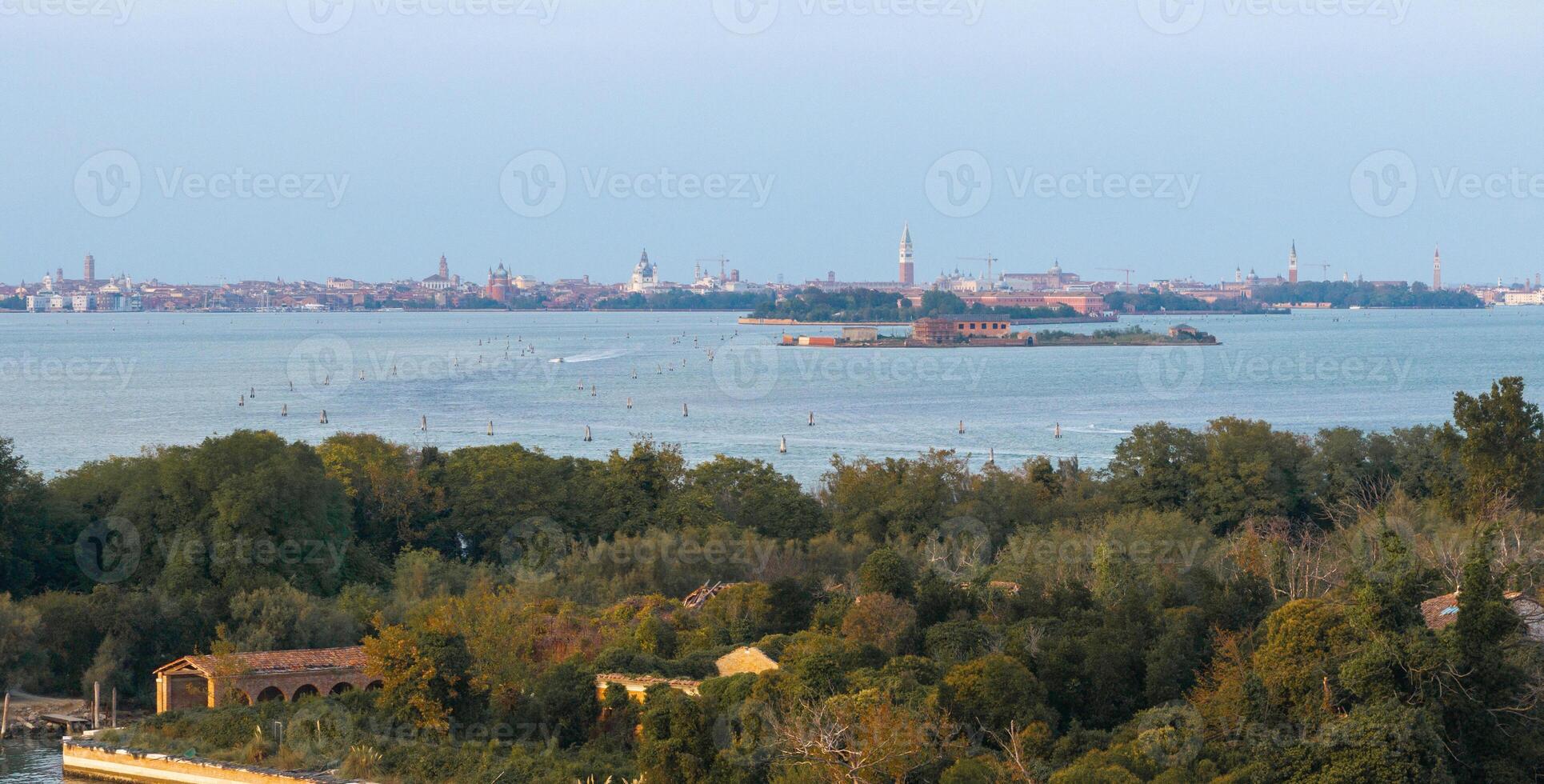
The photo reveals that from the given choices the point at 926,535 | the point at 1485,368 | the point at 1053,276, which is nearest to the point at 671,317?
the point at 1053,276

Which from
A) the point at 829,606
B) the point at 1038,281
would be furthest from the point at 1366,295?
the point at 829,606

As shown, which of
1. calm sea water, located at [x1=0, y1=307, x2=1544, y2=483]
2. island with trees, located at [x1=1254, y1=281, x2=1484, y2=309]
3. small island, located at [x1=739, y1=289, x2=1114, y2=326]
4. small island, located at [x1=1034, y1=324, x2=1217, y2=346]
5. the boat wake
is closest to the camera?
calm sea water, located at [x1=0, y1=307, x2=1544, y2=483]

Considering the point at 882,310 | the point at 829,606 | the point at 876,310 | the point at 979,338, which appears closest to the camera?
the point at 829,606

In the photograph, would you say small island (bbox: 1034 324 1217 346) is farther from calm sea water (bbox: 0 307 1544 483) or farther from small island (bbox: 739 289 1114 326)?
small island (bbox: 739 289 1114 326)

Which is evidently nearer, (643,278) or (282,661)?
(282,661)

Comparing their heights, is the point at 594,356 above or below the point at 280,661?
above

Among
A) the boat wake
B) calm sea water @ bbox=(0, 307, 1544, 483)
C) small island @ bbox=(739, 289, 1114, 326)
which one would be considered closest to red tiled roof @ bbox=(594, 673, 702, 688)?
calm sea water @ bbox=(0, 307, 1544, 483)

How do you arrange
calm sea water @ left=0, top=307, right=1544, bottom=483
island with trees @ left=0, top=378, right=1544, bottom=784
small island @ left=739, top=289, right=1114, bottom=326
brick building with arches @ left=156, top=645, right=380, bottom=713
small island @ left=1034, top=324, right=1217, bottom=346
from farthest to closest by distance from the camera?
1. small island @ left=739, top=289, right=1114, bottom=326
2. small island @ left=1034, top=324, right=1217, bottom=346
3. calm sea water @ left=0, top=307, right=1544, bottom=483
4. brick building with arches @ left=156, top=645, right=380, bottom=713
5. island with trees @ left=0, top=378, right=1544, bottom=784

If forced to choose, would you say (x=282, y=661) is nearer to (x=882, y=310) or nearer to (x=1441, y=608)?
(x=1441, y=608)
